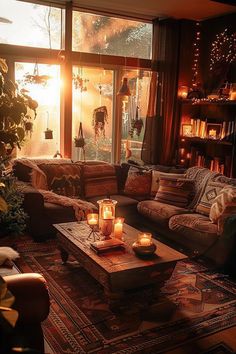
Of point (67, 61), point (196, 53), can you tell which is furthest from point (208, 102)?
point (67, 61)

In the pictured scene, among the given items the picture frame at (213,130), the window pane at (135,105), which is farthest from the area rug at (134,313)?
the window pane at (135,105)

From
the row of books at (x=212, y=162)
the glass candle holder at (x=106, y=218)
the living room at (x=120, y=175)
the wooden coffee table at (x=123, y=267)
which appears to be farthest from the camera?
the row of books at (x=212, y=162)

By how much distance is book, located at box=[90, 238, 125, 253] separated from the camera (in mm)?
2854

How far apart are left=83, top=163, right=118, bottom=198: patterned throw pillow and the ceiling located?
7.07 ft

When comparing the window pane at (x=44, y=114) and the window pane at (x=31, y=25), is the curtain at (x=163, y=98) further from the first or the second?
the window pane at (x=31, y=25)

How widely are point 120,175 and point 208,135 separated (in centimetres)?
146

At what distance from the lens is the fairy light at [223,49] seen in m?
5.09

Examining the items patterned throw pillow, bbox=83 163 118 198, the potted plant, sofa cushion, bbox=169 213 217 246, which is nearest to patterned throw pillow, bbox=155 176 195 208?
sofa cushion, bbox=169 213 217 246

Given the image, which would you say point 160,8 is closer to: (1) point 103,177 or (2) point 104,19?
(2) point 104,19

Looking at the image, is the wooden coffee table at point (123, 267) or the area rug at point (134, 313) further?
the wooden coffee table at point (123, 267)

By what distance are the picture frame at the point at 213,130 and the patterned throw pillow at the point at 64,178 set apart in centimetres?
203

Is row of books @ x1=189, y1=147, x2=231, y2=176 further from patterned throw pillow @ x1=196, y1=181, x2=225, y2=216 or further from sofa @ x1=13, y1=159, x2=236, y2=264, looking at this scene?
patterned throw pillow @ x1=196, y1=181, x2=225, y2=216

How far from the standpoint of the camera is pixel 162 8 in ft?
16.4

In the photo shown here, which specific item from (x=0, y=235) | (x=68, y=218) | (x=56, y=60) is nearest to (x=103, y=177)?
(x=68, y=218)
